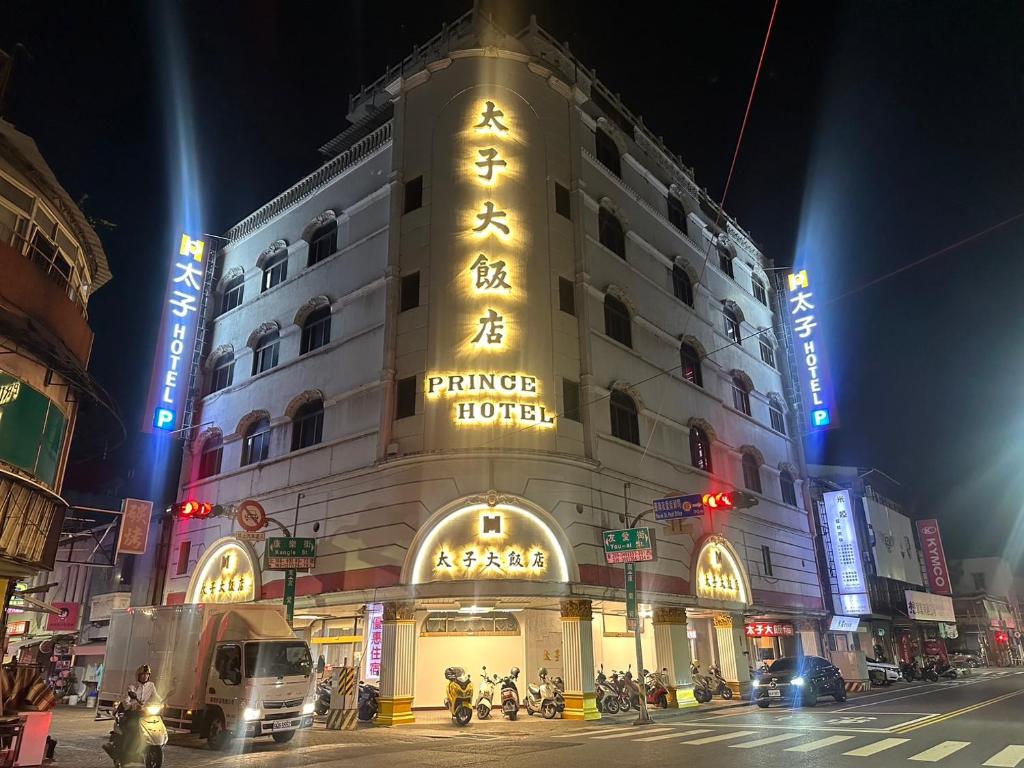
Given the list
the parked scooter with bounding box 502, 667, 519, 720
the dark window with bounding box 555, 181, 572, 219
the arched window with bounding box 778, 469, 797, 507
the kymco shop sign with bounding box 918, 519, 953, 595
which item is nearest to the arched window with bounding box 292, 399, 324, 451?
the parked scooter with bounding box 502, 667, 519, 720

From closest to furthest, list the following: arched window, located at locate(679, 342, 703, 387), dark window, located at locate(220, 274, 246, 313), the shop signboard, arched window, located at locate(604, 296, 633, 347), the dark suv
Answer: the shop signboard
the dark suv
arched window, located at locate(604, 296, 633, 347)
arched window, located at locate(679, 342, 703, 387)
dark window, located at locate(220, 274, 246, 313)

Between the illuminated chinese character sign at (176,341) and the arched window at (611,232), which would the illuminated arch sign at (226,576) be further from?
the arched window at (611,232)

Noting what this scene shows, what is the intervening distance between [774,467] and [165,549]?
30629mm

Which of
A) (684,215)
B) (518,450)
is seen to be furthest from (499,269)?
(684,215)

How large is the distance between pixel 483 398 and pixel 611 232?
11450 millimetres

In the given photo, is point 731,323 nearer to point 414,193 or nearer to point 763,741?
point 414,193

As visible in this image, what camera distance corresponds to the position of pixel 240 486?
28.9 m

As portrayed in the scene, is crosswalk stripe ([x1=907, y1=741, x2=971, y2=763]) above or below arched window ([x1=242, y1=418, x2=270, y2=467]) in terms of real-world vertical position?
below

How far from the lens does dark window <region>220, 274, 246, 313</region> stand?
33.6 meters

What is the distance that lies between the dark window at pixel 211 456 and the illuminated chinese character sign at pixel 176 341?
1.66 meters

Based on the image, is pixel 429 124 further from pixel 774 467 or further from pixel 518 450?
pixel 774 467

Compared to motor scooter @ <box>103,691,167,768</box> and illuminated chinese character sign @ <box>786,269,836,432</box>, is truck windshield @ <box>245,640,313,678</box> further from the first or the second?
illuminated chinese character sign @ <box>786,269,836,432</box>

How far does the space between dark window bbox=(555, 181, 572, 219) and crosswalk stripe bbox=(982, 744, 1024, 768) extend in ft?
68.8

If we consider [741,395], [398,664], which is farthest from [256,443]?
[741,395]
